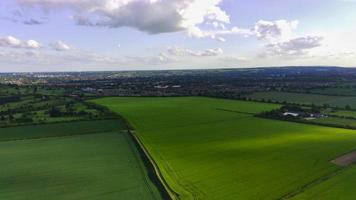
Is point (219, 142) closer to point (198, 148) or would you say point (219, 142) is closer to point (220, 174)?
point (198, 148)

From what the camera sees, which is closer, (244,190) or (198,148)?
(244,190)

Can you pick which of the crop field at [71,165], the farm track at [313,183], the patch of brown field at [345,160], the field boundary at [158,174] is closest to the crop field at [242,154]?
the farm track at [313,183]

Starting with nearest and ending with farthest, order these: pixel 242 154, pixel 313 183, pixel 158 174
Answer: pixel 313 183 → pixel 158 174 → pixel 242 154

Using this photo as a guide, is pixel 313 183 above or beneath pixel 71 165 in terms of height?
above

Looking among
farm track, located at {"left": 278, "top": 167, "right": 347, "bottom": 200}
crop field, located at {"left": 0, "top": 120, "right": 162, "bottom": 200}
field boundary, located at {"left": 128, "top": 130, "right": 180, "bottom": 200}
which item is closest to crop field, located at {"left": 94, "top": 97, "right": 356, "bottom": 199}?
farm track, located at {"left": 278, "top": 167, "right": 347, "bottom": 200}

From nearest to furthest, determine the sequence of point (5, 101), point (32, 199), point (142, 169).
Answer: point (32, 199) → point (142, 169) → point (5, 101)

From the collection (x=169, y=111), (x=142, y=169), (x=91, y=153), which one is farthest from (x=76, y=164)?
→ (x=169, y=111)

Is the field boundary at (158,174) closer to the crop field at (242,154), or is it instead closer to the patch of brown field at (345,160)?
the crop field at (242,154)

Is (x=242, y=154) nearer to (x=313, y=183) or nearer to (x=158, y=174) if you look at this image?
(x=158, y=174)

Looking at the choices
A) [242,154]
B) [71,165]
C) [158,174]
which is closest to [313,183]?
[242,154]
